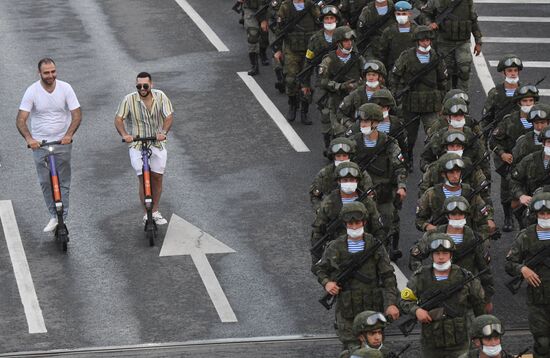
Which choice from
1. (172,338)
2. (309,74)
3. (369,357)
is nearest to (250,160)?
(309,74)

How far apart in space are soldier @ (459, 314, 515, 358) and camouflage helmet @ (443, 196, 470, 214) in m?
2.43

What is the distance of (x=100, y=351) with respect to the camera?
1903cm

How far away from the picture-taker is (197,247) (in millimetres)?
21906

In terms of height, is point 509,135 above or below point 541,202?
below

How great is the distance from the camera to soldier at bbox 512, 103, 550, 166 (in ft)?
69.5

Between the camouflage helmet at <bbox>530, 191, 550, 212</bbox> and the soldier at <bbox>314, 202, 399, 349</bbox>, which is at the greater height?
the camouflage helmet at <bbox>530, 191, 550, 212</bbox>

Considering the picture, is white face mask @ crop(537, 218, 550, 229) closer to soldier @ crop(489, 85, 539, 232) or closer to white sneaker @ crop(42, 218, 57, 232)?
soldier @ crop(489, 85, 539, 232)

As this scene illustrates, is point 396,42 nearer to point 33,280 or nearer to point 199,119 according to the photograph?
point 199,119

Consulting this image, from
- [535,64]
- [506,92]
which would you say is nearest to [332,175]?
[506,92]

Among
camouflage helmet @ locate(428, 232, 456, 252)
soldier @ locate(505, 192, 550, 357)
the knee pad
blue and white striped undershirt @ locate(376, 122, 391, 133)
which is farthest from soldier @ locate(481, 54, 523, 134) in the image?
Answer: the knee pad

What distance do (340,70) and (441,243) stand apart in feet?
24.8

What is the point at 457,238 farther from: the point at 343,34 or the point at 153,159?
the point at 343,34

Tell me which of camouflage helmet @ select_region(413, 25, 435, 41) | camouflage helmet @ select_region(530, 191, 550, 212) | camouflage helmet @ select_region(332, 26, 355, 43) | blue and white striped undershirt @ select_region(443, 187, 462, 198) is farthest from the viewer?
camouflage helmet @ select_region(332, 26, 355, 43)

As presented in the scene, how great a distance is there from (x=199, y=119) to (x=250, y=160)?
2107mm
